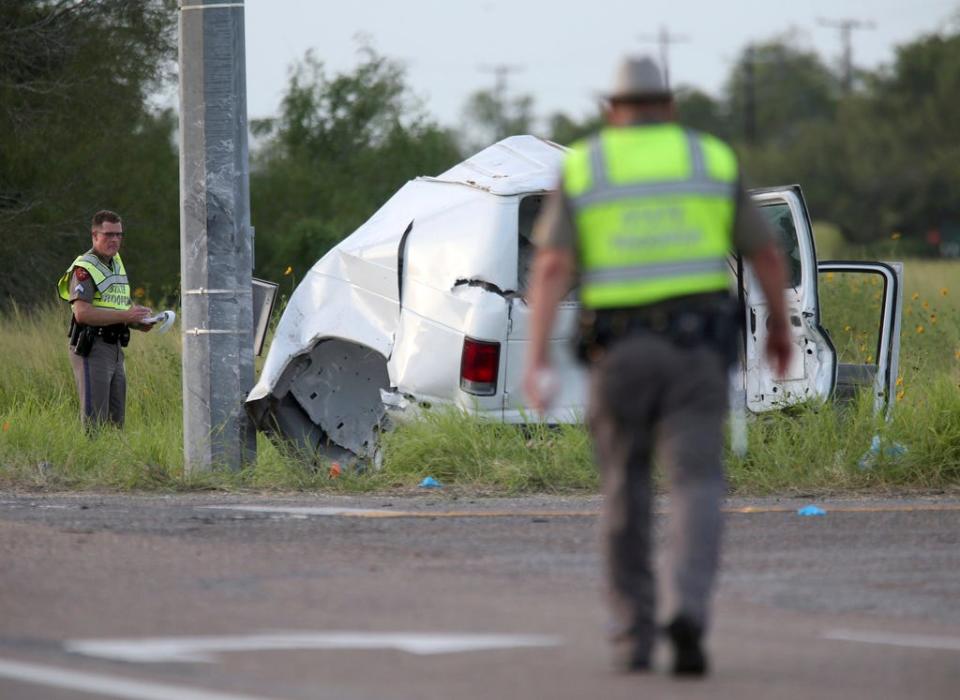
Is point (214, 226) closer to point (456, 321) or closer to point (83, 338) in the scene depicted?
point (456, 321)

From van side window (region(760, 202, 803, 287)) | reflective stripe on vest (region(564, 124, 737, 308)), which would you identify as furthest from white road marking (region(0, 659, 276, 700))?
van side window (region(760, 202, 803, 287))

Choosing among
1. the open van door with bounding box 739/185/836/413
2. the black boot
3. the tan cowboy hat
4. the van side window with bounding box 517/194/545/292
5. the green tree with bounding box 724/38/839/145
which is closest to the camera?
the black boot

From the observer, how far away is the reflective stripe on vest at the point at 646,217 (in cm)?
511

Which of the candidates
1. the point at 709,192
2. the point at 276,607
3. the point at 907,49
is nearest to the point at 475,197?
the point at 276,607

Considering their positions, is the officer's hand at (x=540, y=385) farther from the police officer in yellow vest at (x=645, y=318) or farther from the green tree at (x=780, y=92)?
the green tree at (x=780, y=92)

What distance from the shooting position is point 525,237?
38.2 ft

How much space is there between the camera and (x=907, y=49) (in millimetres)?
75938

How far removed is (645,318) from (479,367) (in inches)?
210

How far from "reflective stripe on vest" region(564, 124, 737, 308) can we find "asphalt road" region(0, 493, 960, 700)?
110 centimetres

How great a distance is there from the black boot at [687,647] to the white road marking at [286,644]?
66cm

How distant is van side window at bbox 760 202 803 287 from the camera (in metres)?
11.0

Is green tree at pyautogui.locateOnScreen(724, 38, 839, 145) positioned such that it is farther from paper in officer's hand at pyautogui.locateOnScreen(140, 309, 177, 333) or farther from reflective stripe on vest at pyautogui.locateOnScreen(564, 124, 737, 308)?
reflective stripe on vest at pyautogui.locateOnScreen(564, 124, 737, 308)

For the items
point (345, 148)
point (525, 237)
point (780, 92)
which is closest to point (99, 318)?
point (525, 237)

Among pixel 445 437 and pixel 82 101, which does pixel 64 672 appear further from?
pixel 82 101
